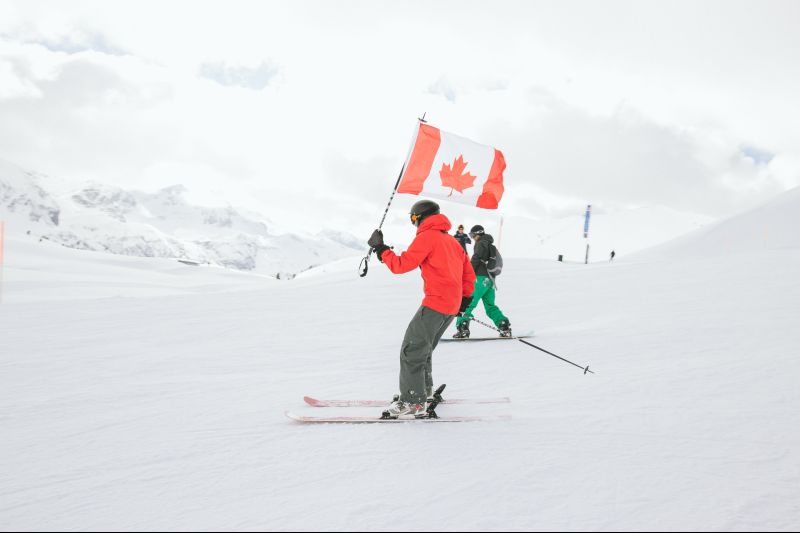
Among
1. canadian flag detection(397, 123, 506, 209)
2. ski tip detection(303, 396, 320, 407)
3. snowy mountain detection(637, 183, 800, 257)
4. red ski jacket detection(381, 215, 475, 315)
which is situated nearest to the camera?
red ski jacket detection(381, 215, 475, 315)

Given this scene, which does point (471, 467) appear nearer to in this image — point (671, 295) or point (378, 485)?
point (378, 485)

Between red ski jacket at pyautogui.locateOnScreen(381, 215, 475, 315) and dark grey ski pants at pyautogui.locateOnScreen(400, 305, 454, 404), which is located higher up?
red ski jacket at pyautogui.locateOnScreen(381, 215, 475, 315)

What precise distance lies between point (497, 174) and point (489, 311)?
9.11ft

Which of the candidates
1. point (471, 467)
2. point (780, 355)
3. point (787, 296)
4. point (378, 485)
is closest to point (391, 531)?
point (378, 485)

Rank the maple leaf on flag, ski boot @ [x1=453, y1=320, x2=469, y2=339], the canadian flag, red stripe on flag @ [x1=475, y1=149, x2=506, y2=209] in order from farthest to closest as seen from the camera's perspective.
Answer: red stripe on flag @ [x1=475, y1=149, x2=506, y2=209] → ski boot @ [x1=453, y1=320, x2=469, y2=339] → the maple leaf on flag → the canadian flag

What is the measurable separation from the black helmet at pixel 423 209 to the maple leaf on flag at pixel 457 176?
13.3ft

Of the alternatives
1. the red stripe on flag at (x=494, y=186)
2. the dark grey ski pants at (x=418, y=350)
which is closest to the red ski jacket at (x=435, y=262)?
the dark grey ski pants at (x=418, y=350)

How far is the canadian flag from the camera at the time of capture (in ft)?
26.8

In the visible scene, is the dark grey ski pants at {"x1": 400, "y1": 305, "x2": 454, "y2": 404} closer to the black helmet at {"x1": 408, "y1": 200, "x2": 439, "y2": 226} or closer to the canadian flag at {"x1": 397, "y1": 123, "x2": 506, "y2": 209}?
the black helmet at {"x1": 408, "y1": 200, "x2": 439, "y2": 226}

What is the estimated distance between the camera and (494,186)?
10078 millimetres

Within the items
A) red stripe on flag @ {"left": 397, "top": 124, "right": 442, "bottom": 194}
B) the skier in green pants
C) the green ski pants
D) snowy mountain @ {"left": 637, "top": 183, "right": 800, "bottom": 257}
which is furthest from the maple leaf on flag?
snowy mountain @ {"left": 637, "top": 183, "right": 800, "bottom": 257}

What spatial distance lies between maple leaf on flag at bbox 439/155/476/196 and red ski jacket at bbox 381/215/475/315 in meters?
4.18

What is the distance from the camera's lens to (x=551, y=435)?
4223 millimetres

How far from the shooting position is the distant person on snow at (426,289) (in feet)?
15.3
